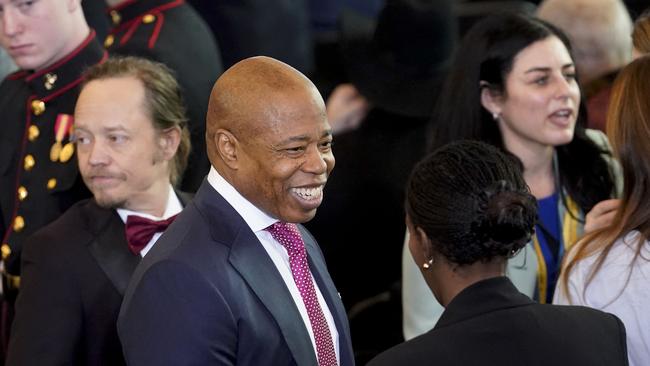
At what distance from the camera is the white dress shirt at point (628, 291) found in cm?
285

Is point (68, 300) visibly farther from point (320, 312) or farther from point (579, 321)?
point (579, 321)

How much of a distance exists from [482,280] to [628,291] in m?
0.58

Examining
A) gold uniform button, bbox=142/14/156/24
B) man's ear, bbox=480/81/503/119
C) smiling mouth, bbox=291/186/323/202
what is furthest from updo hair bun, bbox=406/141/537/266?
gold uniform button, bbox=142/14/156/24

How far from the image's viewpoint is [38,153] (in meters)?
3.62

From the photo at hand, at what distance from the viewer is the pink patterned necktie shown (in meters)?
2.65

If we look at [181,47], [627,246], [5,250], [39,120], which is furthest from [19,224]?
[627,246]

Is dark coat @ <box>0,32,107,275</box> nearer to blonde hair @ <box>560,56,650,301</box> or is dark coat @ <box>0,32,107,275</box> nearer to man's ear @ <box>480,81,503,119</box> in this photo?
man's ear @ <box>480,81,503,119</box>

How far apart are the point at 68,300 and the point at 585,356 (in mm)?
1248

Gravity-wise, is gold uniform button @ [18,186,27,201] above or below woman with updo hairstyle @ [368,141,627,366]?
below

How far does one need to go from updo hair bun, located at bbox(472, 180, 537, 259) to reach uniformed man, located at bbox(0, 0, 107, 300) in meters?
1.48

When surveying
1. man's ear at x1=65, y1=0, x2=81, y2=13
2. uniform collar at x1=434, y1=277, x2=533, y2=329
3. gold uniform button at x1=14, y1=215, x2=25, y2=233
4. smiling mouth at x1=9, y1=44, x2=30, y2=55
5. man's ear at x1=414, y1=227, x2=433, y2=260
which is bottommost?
gold uniform button at x1=14, y1=215, x2=25, y2=233

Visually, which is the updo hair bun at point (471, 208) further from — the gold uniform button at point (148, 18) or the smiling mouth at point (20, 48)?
the gold uniform button at point (148, 18)

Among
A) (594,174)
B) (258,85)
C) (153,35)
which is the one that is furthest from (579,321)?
(153,35)

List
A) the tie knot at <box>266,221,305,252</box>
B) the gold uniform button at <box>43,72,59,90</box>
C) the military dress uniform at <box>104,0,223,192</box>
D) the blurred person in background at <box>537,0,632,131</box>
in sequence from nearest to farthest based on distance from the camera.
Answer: the tie knot at <box>266,221,305,252</box> → the gold uniform button at <box>43,72,59,90</box> → the military dress uniform at <box>104,0,223,192</box> → the blurred person in background at <box>537,0,632,131</box>
